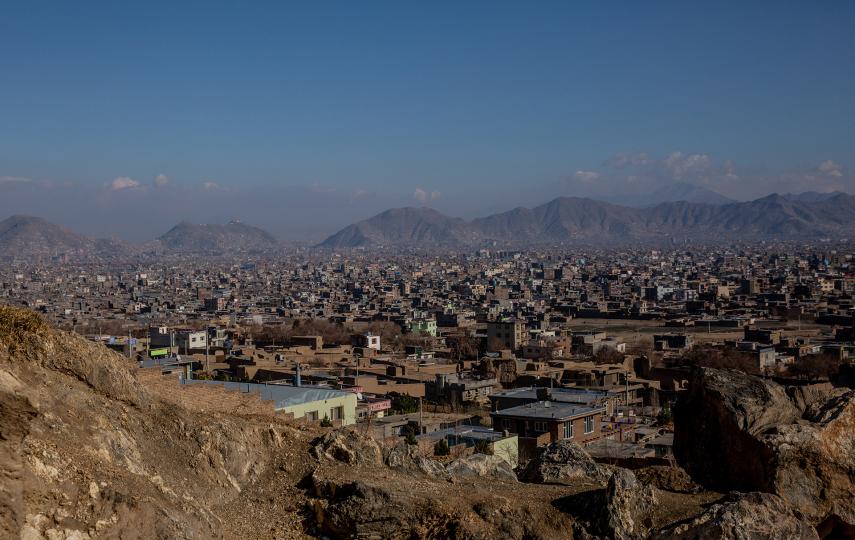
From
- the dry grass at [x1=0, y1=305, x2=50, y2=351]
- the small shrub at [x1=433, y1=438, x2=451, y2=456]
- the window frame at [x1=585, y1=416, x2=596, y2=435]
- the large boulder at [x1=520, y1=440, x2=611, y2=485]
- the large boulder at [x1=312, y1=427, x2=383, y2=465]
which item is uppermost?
the dry grass at [x1=0, y1=305, x2=50, y2=351]

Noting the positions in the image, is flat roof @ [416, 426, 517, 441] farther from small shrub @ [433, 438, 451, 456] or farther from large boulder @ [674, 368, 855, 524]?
large boulder @ [674, 368, 855, 524]

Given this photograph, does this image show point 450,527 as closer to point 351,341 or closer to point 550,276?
point 351,341

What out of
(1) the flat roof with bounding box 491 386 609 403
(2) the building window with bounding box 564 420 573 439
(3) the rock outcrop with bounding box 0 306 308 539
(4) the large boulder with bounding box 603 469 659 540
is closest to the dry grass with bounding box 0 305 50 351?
(3) the rock outcrop with bounding box 0 306 308 539

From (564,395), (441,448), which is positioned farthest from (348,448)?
(564,395)

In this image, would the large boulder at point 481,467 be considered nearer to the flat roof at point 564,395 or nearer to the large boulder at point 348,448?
the large boulder at point 348,448

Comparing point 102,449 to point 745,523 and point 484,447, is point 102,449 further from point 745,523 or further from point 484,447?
point 484,447

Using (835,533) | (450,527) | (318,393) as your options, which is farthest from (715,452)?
(318,393)

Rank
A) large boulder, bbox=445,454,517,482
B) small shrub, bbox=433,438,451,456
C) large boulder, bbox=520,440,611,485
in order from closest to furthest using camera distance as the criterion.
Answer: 1. large boulder, bbox=445,454,517,482
2. large boulder, bbox=520,440,611,485
3. small shrub, bbox=433,438,451,456
